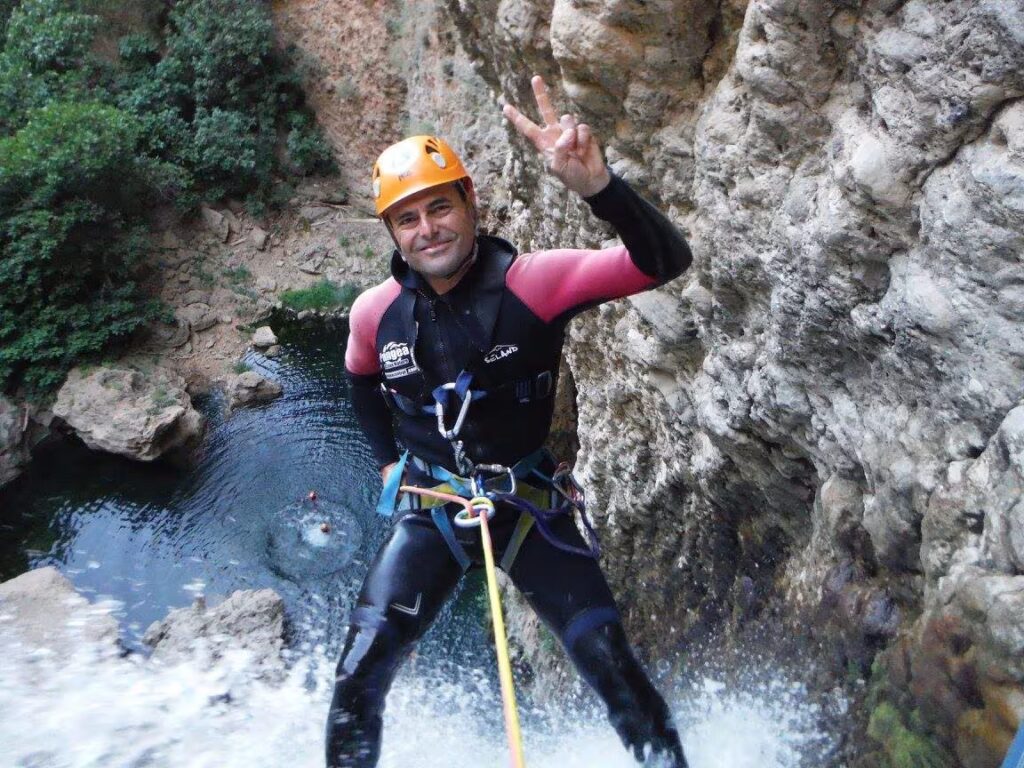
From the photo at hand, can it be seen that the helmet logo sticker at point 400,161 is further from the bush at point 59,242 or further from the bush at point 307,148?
the bush at point 307,148

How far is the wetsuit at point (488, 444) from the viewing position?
2.70 m

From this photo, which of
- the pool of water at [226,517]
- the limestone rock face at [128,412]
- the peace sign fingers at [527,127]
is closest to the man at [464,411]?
the peace sign fingers at [527,127]

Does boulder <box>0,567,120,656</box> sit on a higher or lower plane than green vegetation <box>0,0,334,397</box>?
lower

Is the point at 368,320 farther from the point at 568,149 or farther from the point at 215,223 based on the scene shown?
the point at 215,223

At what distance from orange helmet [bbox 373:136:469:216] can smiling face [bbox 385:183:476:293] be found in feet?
0.11

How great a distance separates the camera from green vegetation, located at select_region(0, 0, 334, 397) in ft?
41.5

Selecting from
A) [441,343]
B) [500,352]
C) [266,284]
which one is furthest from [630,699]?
[266,284]

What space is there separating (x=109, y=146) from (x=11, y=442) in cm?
503

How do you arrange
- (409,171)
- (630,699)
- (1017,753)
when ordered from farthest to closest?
(630,699)
(409,171)
(1017,753)

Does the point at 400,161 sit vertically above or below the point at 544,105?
above

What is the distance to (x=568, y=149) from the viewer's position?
2117 millimetres

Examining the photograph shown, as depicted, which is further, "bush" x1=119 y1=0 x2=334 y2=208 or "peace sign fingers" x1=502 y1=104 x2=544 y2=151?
"bush" x1=119 y1=0 x2=334 y2=208

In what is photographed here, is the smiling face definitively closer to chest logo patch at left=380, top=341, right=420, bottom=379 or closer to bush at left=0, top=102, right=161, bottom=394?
chest logo patch at left=380, top=341, right=420, bottom=379

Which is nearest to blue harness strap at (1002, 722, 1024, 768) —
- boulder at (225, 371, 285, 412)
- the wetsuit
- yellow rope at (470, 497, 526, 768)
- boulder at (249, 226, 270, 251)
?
yellow rope at (470, 497, 526, 768)
